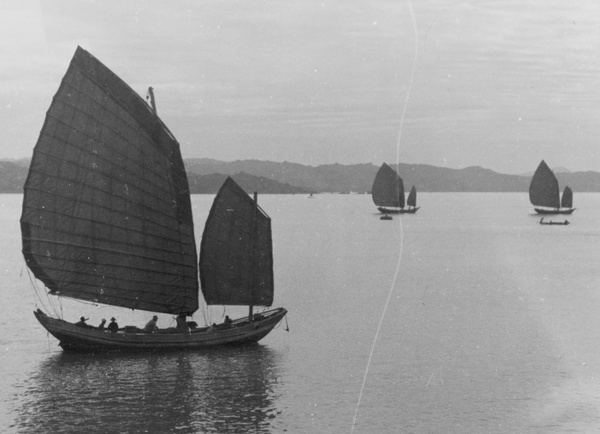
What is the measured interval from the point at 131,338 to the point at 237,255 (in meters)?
5.45

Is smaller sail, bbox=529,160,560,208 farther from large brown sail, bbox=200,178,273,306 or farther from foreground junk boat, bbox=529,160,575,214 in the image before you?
large brown sail, bbox=200,178,273,306

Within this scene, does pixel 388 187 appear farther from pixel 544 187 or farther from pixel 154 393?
pixel 154 393

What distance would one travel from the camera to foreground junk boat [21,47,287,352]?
100 ft

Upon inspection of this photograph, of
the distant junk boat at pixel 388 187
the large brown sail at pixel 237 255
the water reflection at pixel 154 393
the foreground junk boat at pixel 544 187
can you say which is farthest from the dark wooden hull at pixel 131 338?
the foreground junk boat at pixel 544 187

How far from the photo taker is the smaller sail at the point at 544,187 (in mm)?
127188

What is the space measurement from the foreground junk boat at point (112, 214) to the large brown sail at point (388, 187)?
10021cm

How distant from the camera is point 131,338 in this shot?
31953 mm

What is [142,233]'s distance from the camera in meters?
Answer: 32.1

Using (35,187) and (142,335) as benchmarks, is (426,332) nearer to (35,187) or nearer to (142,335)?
(142,335)

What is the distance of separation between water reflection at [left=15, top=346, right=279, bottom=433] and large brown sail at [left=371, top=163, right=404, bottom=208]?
102m

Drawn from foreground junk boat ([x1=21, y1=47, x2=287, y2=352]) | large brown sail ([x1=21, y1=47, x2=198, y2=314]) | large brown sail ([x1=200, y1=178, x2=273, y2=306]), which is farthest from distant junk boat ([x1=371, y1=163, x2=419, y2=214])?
large brown sail ([x1=21, y1=47, x2=198, y2=314])

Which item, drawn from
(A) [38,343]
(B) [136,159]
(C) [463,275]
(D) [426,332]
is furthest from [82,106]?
(C) [463,275]

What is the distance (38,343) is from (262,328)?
1004cm

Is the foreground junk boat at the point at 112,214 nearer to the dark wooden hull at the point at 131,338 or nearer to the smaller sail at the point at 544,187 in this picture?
the dark wooden hull at the point at 131,338
